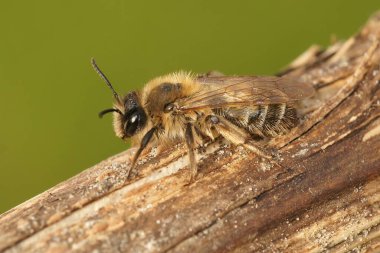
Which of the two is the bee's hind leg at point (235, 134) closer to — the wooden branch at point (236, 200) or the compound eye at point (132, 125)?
the wooden branch at point (236, 200)

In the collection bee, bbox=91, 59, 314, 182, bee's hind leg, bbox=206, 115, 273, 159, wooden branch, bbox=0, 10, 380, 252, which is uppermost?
bee, bbox=91, 59, 314, 182

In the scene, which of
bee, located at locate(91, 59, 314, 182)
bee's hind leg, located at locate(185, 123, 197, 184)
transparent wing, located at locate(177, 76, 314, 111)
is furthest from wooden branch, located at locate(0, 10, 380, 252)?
transparent wing, located at locate(177, 76, 314, 111)

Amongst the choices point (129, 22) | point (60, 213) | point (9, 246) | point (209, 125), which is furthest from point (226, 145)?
point (129, 22)

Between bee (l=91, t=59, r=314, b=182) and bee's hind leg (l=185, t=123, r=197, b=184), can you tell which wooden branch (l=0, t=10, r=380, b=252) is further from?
Answer: bee (l=91, t=59, r=314, b=182)

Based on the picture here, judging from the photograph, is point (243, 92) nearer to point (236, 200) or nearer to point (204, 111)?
point (204, 111)

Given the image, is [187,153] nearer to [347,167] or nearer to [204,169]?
[204,169]
